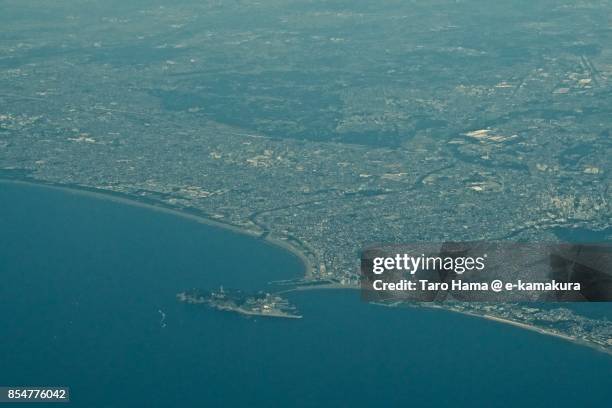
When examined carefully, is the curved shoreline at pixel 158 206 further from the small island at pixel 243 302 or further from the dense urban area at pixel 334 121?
the small island at pixel 243 302

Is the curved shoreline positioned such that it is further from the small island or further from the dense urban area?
the small island

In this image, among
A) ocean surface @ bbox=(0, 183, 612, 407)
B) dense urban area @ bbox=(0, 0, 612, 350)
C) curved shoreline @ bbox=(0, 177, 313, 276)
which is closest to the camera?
ocean surface @ bbox=(0, 183, 612, 407)

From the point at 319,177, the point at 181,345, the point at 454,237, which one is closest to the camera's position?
the point at 181,345

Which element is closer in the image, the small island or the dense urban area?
the small island

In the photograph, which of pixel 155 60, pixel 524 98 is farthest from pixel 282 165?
pixel 155 60

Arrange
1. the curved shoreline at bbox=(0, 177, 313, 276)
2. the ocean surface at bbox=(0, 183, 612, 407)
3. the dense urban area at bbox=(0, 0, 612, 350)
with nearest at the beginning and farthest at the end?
the ocean surface at bbox=(0, 183, 612, 407) → the curved shoreline at bbox=(0, 177, 313, 276) → the dense urban area at bbox=(0, 0, 612, 350)

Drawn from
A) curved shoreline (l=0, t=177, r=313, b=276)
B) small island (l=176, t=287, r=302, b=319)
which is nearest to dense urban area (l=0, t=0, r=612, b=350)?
curved shoreline (l=0, t=177, r=313, b=276)

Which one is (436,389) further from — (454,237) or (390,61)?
(390,61)
